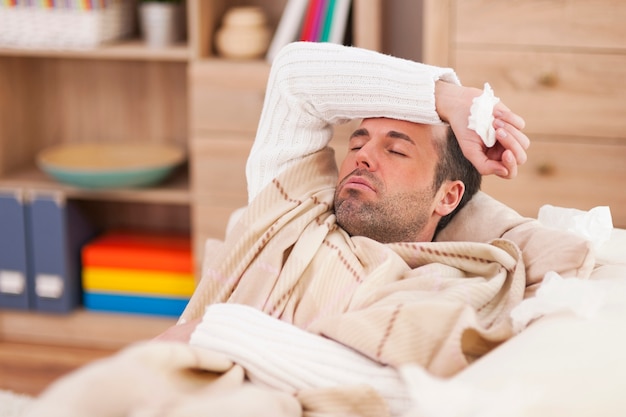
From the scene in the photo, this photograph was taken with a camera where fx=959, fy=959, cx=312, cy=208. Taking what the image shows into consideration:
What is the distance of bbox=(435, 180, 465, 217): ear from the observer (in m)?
1.54

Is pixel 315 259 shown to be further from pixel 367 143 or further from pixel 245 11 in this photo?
pixel 245 11

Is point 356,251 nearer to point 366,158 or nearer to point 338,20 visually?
point 366,158

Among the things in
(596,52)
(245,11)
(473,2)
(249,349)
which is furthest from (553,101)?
(249,349)

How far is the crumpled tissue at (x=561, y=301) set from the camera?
3.84ft

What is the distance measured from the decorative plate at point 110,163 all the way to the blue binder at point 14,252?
14cm

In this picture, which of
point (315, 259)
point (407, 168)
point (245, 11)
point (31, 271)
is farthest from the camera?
point (31, 271)

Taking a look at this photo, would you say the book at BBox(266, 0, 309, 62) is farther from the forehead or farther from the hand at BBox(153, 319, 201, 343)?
the hand at BBox(153, 319, 201, 343)

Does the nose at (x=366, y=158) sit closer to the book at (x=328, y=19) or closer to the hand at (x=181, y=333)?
the hand at (x=181, y=333)

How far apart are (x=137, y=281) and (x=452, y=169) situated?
1546 millimetres

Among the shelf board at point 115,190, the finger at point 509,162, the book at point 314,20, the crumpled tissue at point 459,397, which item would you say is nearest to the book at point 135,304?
the shelf board at point 115,190

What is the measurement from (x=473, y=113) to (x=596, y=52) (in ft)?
3.30

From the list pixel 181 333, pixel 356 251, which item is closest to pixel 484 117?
pixel 356 251

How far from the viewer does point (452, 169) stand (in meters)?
1.55

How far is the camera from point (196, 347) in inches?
45.6
